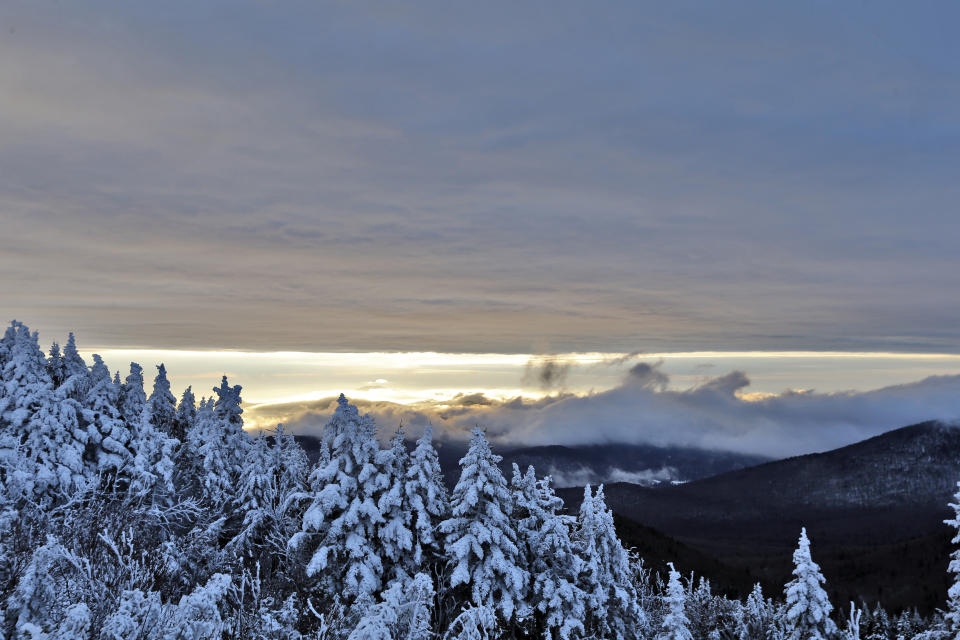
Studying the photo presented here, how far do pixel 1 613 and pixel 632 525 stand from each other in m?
150

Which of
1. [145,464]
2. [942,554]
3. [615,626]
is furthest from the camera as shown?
[942,554]

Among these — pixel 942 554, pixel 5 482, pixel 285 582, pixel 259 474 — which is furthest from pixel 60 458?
pixel 942 554

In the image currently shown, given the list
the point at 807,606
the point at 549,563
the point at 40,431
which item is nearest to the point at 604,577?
the point at 549,563

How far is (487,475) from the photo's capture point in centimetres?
2739

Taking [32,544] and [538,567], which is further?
[538,567]

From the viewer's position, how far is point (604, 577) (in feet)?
102

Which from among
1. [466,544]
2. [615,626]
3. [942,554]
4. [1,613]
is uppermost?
[1,613]

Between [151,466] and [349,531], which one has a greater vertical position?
[151,466]

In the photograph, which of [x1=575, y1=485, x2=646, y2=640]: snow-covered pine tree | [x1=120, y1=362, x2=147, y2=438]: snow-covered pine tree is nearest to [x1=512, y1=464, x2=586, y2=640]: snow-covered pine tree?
[x1=575, y1=485, x2=646, y2=640]: snow-covered pine tree

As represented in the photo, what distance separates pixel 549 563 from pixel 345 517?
9.93 metres

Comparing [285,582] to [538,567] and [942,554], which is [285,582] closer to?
[538,567]

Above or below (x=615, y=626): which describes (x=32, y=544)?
above

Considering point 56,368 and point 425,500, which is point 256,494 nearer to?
point 425,500

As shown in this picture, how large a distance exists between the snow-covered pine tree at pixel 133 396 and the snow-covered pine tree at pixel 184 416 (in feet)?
15.2
